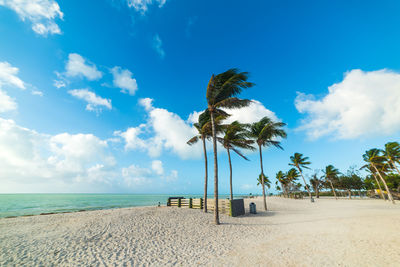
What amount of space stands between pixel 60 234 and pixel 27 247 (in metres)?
1.72

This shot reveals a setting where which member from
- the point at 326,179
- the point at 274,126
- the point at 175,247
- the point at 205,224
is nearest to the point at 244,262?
the point at 175,247

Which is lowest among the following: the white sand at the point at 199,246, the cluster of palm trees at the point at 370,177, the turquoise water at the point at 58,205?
the turquoise water at the point at 58,205

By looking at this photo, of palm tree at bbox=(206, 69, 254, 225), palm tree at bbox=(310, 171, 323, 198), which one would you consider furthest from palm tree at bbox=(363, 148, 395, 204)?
palm tree at bbox=(206, 69, 254, 225)

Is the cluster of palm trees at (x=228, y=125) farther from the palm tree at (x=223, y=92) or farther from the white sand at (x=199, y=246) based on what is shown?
the white sand at (x=199, y=246)

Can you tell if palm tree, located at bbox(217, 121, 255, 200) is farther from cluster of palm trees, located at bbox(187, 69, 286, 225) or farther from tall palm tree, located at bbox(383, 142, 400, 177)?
tall palm tree, located at bbox(383, 142, 400, 177)

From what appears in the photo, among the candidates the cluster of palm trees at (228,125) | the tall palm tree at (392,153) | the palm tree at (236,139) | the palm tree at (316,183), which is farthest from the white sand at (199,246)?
the palm tree at (316,183)

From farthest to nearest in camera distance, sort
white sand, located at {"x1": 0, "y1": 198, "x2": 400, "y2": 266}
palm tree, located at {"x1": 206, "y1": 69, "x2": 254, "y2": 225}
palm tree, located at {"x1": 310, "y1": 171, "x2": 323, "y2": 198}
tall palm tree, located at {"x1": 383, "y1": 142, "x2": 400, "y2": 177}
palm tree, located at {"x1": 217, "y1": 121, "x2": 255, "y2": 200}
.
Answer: palm tree, located at {"x1": 310, "y1": 171, "x2": 323, "y2": 198} → tall palm tree, located at {"x1": 383, "y1": 142, "x2": 400, "y2": 177} → palm tree, located at {"x1": 217, "y1": 121, "x2": 255, "y2": 200} → palm tree, located at {"x1": 206, "y1": 69, "x2": 254, "y2": 225} → white sand, located at {"x1": 0, "y1": 198, "x2": 400, "y2": 266}

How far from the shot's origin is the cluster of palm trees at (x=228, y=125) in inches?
452

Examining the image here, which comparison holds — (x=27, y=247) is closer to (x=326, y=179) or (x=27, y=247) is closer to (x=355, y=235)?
(x=355, y=235)

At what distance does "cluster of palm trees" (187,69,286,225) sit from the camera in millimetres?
11477

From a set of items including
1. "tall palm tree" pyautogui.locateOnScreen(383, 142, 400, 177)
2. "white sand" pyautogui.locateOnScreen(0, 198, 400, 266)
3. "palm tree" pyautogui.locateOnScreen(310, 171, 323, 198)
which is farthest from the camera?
"palm tree" pyautogui.locateOnScreen(310, 171, 323, 198)

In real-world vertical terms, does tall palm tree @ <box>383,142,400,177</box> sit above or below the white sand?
above

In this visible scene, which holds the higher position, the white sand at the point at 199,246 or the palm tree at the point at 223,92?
the palm tree at the point at 223,92

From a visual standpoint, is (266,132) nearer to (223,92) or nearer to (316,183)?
(223,92)
